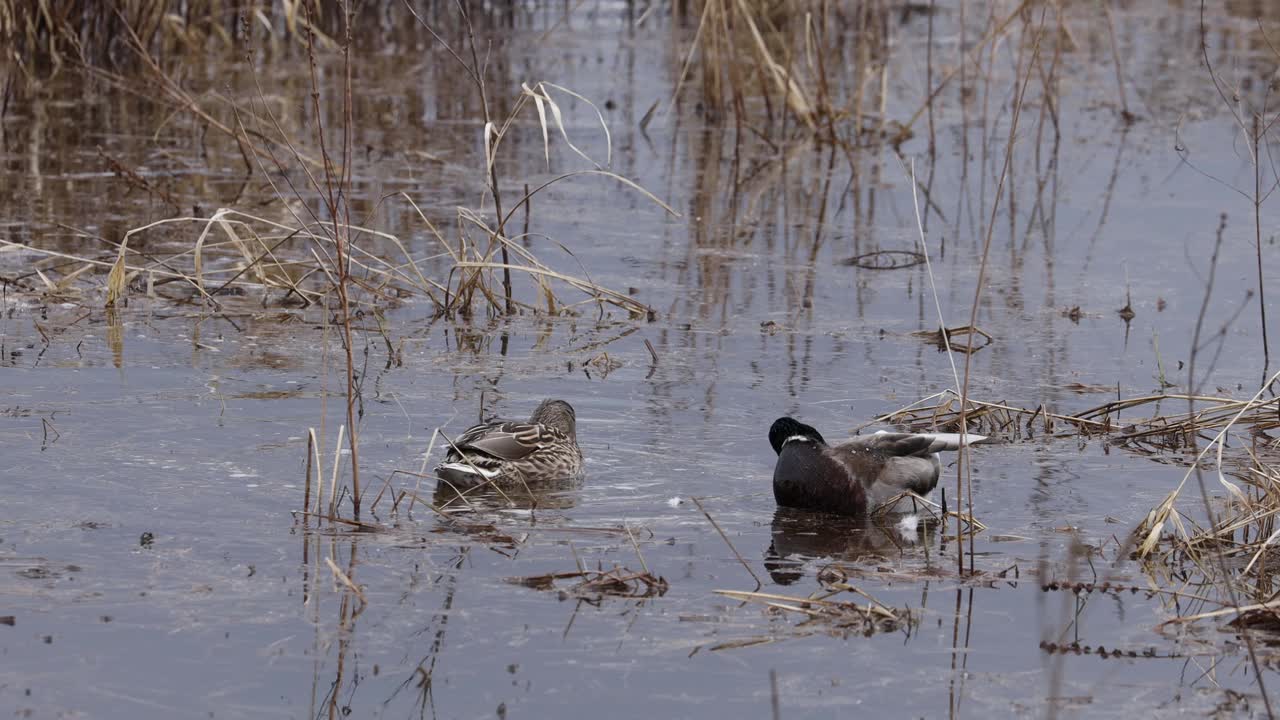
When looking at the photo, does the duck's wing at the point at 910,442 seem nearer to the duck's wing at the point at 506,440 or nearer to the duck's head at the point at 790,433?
the duck's head at the point at 790,433

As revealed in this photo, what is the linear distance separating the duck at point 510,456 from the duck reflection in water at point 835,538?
2.65ft

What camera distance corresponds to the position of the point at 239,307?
28.0 ft

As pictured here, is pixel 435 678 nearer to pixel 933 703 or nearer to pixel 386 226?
pixel 933 703

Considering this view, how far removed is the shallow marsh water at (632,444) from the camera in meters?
4.32

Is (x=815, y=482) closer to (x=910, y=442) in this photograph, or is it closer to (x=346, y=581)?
(x=910, y=442)

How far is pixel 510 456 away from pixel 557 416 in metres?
0.40

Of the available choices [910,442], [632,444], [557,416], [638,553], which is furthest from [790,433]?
[638,553]

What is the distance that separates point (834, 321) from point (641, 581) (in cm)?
387

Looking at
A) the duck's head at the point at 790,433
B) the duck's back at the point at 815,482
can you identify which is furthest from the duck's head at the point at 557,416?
the duck's back at the point at 815,482

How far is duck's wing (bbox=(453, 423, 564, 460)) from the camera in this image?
601 centimetres

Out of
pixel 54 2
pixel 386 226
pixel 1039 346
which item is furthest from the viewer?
pixel 54 2

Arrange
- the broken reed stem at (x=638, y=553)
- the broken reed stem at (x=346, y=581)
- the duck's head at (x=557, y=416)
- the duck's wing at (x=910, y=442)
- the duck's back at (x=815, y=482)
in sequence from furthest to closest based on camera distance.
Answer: the duck's head at (x=557, y=416) < the duck's wing at (x=910, y=442) < the duck's back at (x=815, y=482) < the broken reed stem at (x=638, y=553) < the broken reed stem at (x=346, y=581)

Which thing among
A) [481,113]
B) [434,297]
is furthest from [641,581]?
[481,113]

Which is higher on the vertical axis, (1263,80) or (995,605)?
(1263,80)
